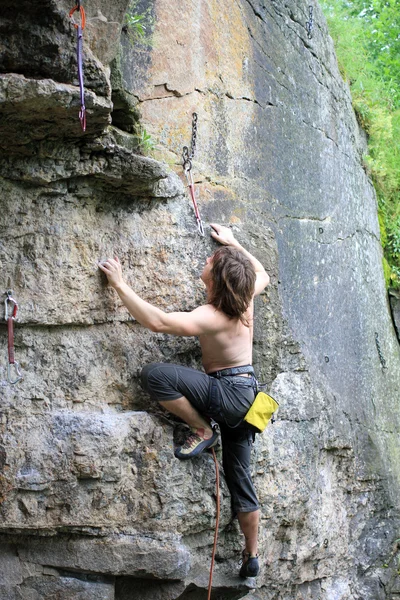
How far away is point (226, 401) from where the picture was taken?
376cm

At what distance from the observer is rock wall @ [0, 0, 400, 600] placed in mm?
3467

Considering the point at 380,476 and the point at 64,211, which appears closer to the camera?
the point at 64,211

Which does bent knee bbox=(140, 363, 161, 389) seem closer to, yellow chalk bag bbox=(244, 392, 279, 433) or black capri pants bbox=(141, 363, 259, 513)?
black capri pants bbox=(141, 363, 259, 513)

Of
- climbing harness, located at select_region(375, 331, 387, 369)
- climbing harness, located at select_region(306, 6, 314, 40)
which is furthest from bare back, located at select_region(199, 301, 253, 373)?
climbing harness, located at select_region(306, 6, 314, 40)

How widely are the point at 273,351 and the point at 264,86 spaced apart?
173 cm

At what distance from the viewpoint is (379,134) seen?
657 centimetres

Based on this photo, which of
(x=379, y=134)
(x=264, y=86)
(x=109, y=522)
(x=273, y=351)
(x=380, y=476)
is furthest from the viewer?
(x=379, y=134)

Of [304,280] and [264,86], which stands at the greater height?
[264,86]

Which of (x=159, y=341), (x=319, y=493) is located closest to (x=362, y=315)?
(x=319, y=493)

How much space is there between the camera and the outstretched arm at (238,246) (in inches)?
156

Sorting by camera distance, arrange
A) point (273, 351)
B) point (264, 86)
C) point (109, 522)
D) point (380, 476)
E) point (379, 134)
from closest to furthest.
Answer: point (109, 522), point (273, 351), point (264, 86), point (380, 476), point (379, 134)

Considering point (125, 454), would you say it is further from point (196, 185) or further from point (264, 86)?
point (264, 86)

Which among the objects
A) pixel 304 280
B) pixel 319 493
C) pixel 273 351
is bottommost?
pixel 319 493

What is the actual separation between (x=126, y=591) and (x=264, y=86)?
309cm
